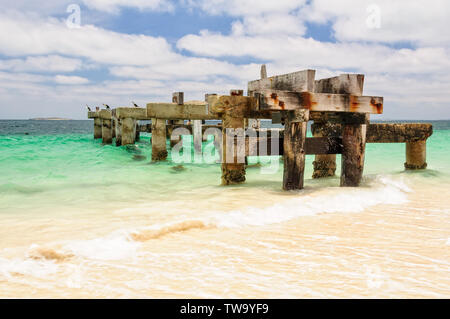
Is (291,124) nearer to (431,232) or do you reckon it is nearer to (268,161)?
(431,232)

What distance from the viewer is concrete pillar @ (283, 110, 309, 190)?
5.74 metres

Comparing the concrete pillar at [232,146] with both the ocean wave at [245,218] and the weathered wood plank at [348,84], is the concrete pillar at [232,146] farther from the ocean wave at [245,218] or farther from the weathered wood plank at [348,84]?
the weathered wood plank at [348,84]

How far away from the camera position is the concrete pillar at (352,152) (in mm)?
6262

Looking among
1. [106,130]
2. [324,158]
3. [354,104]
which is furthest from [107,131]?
[354,104]

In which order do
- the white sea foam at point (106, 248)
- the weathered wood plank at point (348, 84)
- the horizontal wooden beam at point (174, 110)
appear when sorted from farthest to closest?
the horizontal wooden beam at point (174, 110) < the weathered wood plank at point (348, 84) < the white sea foam at point (106, 248)

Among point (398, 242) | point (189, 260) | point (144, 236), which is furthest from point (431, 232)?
point (144, 236)

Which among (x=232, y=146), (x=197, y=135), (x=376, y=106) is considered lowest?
(x=232, y=146)

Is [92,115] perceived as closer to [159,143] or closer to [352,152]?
[159,143]

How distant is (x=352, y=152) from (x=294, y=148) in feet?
4.07

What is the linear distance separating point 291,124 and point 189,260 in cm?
355

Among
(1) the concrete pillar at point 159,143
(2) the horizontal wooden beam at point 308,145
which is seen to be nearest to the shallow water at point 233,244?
(2) the horizontal wooden beam at point 308,145

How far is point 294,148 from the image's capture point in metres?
5.85

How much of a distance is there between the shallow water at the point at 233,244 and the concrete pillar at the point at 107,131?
14.9 meters

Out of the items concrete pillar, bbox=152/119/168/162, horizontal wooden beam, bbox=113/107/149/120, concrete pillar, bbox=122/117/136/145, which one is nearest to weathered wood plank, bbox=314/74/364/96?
concrete pillar, bbox=152/119/168/162
